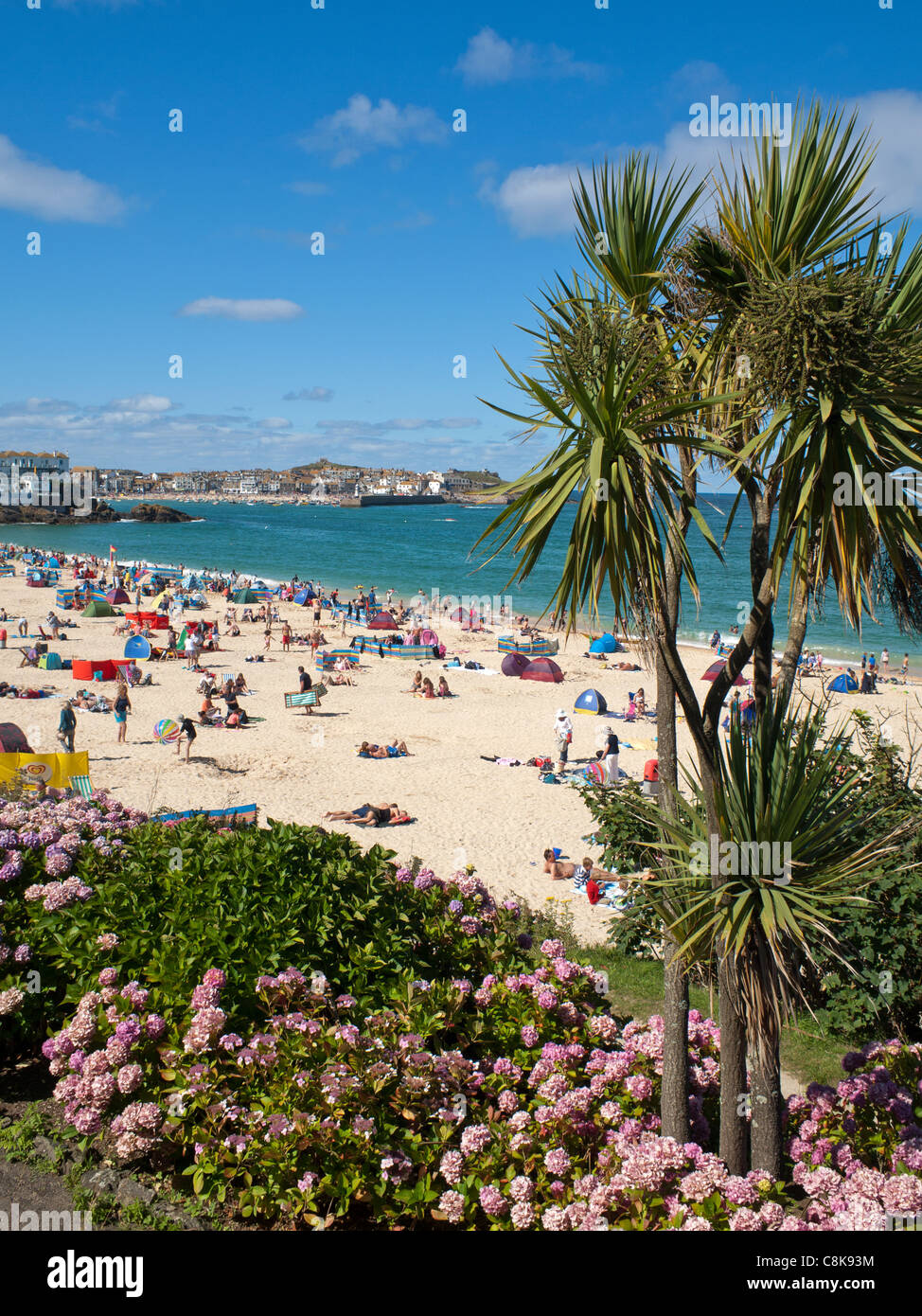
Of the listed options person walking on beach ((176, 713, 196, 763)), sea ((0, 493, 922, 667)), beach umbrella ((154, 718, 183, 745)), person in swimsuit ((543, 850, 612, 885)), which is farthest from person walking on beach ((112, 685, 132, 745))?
person in swimsuit ((543, 850, 612, 885))

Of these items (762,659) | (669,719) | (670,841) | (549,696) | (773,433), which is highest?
(773,433)

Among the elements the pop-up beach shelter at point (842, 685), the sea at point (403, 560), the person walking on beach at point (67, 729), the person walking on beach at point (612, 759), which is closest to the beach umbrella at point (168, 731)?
the person walking on beach at point (67, 729)

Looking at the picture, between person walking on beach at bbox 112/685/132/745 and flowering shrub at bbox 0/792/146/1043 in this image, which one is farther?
person walking on beach at bbox 112/685/132/745

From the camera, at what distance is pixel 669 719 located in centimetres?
497

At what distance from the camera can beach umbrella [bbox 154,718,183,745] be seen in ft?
69.5

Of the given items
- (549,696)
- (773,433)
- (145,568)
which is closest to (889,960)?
(773,433)

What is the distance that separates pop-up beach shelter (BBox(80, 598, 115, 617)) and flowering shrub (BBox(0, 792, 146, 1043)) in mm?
36558

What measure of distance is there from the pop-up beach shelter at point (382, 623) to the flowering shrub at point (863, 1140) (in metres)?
35.0

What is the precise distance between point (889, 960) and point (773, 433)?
16.2 ft

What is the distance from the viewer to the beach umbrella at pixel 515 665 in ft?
105

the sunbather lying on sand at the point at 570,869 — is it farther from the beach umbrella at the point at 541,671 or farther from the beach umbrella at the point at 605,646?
the beach umbrella at the point at 605,646

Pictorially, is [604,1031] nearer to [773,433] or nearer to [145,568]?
[773,433]

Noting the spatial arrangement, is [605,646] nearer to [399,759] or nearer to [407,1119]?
[399,759]

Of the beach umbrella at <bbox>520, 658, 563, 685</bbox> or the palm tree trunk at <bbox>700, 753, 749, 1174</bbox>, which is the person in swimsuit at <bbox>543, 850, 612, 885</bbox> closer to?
the palm tree trunk at <bbox>700, 753, 749, 1174</bbox>
